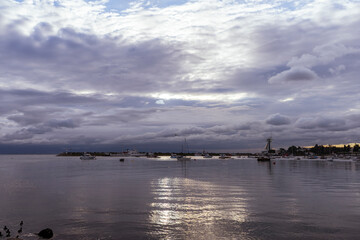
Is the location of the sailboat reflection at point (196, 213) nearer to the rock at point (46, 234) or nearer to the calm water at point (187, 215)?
the calm water at point (187, 215)

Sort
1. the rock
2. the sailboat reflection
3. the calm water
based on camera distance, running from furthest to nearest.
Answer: the sailboat reflection < the calm water < the rock

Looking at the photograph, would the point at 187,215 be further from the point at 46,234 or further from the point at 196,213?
the point at 46,234

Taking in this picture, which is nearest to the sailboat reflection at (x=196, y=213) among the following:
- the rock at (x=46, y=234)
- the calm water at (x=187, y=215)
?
the calm water at (x=187, y=215)

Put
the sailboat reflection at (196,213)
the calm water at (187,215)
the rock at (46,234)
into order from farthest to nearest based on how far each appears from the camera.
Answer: the sailboat reflection at (196,213) → the calm water at (187,215) → the rock at (46,234)

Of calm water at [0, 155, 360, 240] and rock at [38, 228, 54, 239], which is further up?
rock at [38, 228, 54, 239]

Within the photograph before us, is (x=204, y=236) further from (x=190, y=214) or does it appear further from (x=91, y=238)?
(x=91, y=238)

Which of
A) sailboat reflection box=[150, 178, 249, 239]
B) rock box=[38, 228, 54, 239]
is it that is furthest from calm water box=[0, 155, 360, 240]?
rock box=[38, 228, 54, 239]

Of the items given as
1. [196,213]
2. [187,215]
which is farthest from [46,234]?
[196,213]

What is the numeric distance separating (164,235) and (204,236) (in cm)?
339

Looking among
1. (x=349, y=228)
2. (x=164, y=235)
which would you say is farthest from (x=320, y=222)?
(x=164, y=235)

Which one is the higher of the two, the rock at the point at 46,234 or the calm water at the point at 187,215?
Answer: the rock at the point at 46,234

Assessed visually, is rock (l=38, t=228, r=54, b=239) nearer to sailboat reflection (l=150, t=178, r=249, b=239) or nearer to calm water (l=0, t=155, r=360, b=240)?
calm water (l=0, t=155, r=360, b=240)

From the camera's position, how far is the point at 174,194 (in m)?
45.2

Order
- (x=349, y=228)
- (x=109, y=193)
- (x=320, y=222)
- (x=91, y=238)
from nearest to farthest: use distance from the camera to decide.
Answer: (x=91, y=238) → (x=349, y=228) → (x=320, y=222) → (x=109, y=193)
